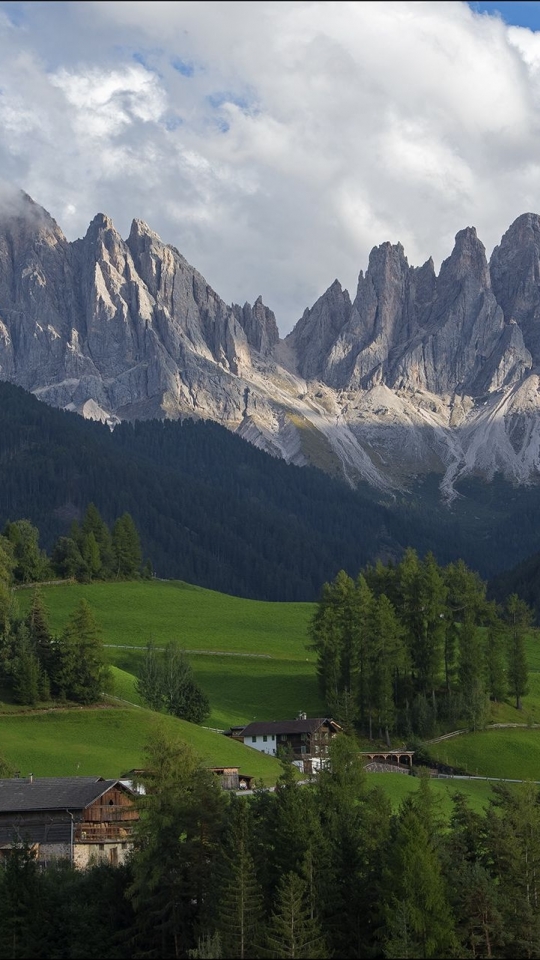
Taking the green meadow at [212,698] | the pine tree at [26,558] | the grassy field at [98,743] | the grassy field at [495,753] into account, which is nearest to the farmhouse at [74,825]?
the green meadow at [212,698]

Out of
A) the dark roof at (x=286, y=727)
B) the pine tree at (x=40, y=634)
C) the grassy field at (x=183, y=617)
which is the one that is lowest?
the dark roof at (x=286, y=727)

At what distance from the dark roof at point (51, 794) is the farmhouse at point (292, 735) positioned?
31.1 m

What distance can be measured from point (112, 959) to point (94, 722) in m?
50.1

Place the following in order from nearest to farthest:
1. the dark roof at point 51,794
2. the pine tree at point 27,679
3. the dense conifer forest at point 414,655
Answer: the dark roof at point 51,794, the pine tree at point 27,679, the dense conifer forest at point 414,655

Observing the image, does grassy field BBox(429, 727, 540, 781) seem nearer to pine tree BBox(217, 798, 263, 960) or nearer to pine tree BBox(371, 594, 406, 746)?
pine tree BBox(371, 594, 406, 746)

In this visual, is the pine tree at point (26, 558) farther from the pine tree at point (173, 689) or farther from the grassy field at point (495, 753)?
the grassy field at point (495, 753)

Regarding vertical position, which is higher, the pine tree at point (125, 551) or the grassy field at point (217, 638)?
the pine tree at point (125, 551)

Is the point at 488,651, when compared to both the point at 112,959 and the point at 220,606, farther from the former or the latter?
the point at 112,959

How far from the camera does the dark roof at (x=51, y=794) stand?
3209 inches

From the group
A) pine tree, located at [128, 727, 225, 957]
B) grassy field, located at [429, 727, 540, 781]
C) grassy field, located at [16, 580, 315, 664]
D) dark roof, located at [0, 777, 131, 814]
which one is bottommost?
pine tree, located at [128, 727, 225, 957]

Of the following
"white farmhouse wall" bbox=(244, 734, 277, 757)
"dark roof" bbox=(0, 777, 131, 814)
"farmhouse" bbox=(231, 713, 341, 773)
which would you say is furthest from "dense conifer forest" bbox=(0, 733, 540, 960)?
"white farmhouse wall" bbox=(244, 734, 277, 757)

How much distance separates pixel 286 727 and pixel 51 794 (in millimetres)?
37814

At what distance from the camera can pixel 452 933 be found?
62.5 meters

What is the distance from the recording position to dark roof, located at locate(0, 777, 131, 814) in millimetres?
81500
